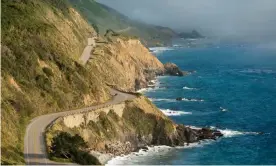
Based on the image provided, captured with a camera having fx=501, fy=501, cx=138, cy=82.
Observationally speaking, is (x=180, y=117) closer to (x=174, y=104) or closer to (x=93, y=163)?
(x=174, y=104)

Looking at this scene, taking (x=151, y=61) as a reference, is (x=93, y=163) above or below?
below

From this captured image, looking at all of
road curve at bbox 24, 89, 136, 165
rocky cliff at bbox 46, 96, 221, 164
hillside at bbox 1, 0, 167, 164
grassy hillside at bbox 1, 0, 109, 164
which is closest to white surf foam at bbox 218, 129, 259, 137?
rocky cliff at bbox 46, 96, 221, 164

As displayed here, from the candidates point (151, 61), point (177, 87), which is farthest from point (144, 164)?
point (151, 61)

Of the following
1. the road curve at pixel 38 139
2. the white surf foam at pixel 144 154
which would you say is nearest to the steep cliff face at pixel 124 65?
the white surf foam at pixel 144 154

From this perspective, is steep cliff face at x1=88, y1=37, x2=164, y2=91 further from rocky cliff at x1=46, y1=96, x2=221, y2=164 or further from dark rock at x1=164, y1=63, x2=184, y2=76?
rocky cliff at x1=46, y1=96, x2=221, y2=164

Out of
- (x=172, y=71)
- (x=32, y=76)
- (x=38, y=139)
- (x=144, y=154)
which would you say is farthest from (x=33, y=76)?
(x=172, y=71)

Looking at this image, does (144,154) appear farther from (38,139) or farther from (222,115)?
(222,115)
